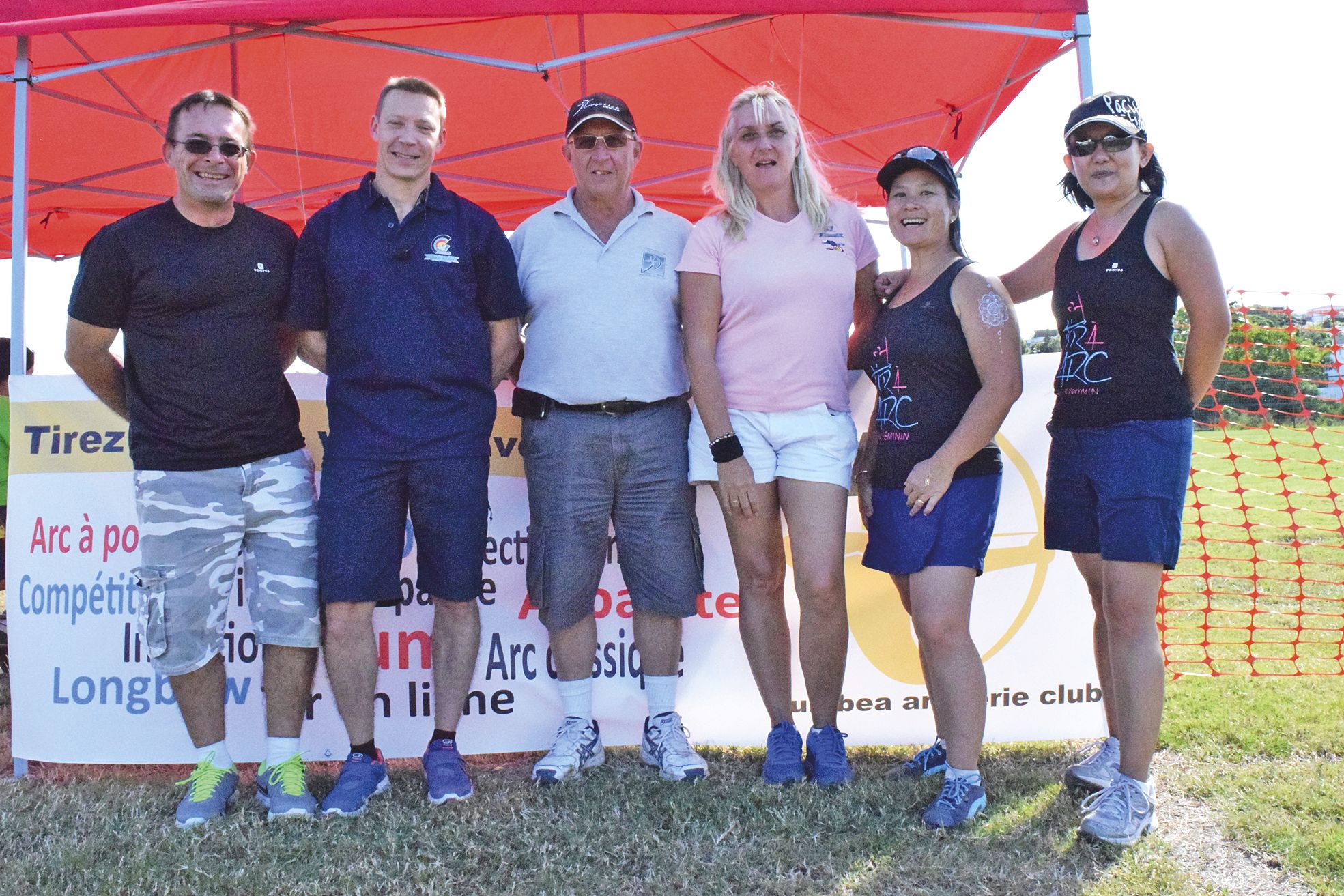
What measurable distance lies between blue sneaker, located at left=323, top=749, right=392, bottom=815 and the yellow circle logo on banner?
1.74m

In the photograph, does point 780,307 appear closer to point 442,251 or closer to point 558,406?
point 558,406

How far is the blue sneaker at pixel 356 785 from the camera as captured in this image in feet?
9.06

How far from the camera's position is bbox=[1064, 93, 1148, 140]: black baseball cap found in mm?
2572

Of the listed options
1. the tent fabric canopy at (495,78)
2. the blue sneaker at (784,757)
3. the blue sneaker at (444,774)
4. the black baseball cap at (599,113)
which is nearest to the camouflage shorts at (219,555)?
the blue sneaker at (444,774)

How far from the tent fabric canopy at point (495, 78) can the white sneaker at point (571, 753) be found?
2458mm

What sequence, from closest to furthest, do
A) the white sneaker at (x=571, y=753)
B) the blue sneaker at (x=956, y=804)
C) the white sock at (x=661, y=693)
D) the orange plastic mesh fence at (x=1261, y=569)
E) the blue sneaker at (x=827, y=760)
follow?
the blue sneaker at (x=956, y=804) < the blue sneaker at (x=827, y=760) < the white sneaker at (x=571, y=753) < the white sock at (x=661, y=693) < the orange plastic mesh fence at (x=1261, y=569)

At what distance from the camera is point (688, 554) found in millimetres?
3068

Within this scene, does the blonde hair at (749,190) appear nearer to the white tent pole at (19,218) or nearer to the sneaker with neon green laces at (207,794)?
the sneaker with neon green laces at (207,794)

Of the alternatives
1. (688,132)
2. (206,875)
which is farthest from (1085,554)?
(688,132)

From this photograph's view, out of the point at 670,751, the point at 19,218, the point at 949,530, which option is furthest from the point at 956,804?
the point at 19,218

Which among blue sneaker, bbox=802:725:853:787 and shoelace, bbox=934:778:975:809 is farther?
blue sneaker, bbox=802:725:853:787

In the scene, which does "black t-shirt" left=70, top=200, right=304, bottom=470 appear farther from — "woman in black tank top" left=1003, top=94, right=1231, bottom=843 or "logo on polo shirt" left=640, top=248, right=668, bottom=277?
"woman in black tank top" left=1003, top=94, right=1231, bottom=843

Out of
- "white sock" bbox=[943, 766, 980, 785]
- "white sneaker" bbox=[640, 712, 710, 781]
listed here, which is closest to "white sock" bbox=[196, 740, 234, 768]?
"white sneaker" bbox=[640, 712, 710, 781]

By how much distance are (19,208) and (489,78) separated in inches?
134
